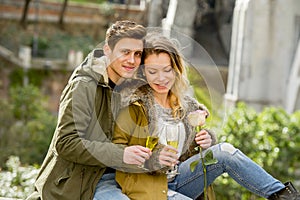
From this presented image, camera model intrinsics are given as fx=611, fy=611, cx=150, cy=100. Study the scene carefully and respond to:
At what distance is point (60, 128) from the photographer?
9.61 feet

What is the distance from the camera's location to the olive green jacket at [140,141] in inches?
115

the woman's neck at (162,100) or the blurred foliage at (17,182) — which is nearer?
the woman's neck at (162,100)

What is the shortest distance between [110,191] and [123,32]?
78 cm

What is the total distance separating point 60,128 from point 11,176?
2.04 m

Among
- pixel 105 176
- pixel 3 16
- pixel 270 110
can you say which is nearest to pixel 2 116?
pixel 270 110

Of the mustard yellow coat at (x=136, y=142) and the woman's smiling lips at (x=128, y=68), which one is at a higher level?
the woman's smiling lips at (x=128, y=68)

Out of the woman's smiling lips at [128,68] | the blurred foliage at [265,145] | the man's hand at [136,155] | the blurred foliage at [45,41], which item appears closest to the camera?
the man's hand at [136,155]

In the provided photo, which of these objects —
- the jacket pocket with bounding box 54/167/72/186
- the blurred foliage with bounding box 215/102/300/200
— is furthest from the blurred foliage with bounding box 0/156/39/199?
the blurred foliage with bounding box 215/102/300/200

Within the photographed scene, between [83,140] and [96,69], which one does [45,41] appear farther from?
[83,140]

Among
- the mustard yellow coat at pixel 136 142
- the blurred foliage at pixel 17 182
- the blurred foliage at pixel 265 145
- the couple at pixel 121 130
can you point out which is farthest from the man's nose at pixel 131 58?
the blurred foliage at pixel 265 145

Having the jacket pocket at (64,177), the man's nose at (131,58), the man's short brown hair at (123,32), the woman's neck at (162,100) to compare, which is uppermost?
the man's short brown hair at (123,32)

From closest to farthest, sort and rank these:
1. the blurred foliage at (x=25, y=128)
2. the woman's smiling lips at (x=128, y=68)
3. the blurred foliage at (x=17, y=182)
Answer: the woman's smiling lips at (x=128, y=68) → the blurred foliage at (x=17, y=182) → the blurred foliage at (x=25, y=128)

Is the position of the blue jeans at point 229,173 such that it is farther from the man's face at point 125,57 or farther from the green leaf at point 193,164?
the man's face at point 125,57

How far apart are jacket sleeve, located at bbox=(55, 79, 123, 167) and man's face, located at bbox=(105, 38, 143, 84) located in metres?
Answer: 0.15
